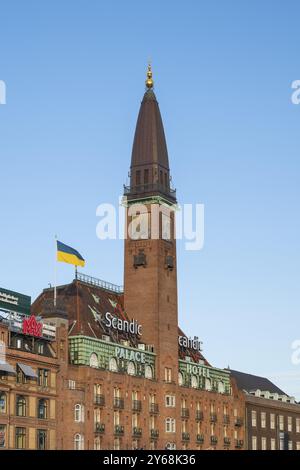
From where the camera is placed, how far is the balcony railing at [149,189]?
159 metres

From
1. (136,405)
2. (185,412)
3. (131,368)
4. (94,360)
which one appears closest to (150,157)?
(131,368)

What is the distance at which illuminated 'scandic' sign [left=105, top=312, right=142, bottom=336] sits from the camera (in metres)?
147

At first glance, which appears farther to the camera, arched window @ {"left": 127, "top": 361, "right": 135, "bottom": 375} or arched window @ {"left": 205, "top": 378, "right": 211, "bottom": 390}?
arched window @ {"left": 205, "top": 378, "right": 211, "bottom": 390}

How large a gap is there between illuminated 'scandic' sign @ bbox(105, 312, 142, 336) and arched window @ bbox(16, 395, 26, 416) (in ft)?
82.3

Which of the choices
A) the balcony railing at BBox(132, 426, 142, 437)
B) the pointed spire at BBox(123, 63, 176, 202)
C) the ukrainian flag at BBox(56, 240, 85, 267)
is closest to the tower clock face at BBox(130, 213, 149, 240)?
the pointed spire at BBox(123, 63, 176, 202)

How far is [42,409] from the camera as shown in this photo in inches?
5054

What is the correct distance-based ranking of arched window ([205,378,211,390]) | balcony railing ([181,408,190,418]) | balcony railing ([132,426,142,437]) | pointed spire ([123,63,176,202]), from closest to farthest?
balcony railing ([132,426,142,437])
balcony railing ([181,408,190,418])
pointed spire ([123,63,176,202])
arched window ([205,378,211,390])

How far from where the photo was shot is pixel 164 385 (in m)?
154

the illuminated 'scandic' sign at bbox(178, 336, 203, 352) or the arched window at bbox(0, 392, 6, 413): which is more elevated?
the illuminated 'scandic' sign at bbox(178, 336, 203, 352)

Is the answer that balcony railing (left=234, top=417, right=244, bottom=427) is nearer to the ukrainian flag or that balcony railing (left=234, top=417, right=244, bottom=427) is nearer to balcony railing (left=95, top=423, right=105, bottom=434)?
balcony railing (left=95, top=423, right=105, bottom=434)

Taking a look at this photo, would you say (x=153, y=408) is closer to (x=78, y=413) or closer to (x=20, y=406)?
(x=78, y=413)

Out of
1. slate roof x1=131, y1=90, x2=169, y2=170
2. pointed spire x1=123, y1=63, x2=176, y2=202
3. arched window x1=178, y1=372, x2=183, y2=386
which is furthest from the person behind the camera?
slate roof x1=131, y1=90, x2=169, y2=170
